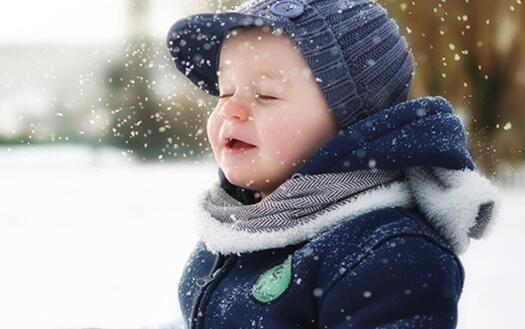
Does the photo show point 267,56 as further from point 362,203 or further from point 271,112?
point 362,203

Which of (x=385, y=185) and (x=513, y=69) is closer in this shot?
(x=385, y=185)

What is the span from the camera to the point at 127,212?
22.7 feet

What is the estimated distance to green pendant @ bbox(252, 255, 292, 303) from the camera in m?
1.32

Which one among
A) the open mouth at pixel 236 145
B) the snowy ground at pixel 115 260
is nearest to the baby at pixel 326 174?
the open mouth at pixel 236 145

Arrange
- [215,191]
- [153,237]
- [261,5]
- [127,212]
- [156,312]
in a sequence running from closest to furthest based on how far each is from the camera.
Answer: [261,5] < [215,191] < [156,312] < [153,237] < [127,212]

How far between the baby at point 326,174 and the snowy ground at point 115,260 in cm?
32

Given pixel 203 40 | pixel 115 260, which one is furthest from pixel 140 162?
pixel 203 40

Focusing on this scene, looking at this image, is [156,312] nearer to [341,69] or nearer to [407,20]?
[341,69]

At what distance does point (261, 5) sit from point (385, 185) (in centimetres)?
44

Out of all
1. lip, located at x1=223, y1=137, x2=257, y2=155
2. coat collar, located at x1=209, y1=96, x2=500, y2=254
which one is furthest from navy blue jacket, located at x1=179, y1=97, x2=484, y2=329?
lip, located at x1=223, y1=137, x2=257, y2=155

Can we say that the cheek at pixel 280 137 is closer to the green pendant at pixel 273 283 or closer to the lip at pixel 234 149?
the lip at pixel 234 149

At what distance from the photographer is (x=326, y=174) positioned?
1.35m

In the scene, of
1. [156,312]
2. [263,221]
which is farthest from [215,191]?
[156,312]

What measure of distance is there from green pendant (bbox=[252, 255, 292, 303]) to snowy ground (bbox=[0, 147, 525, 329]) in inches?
14.9
